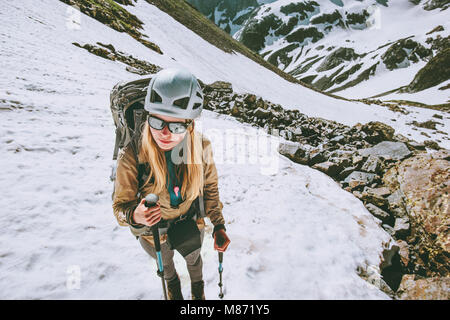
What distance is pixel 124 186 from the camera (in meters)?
2.05

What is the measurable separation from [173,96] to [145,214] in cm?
112

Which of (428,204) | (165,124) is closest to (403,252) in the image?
(428,204)

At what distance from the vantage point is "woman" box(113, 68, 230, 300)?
2.03 m

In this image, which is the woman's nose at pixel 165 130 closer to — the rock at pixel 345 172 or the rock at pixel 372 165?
the rock at pixel 345 172

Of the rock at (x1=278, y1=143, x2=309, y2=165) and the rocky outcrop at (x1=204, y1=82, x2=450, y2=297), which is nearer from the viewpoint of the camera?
the rocky outcrop at (x1=204, y1=82, x2=450, y2=297)

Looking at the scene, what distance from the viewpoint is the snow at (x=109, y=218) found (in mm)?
3117

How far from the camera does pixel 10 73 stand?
8.09 metres

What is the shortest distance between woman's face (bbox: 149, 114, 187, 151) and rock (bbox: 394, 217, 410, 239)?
209 inches

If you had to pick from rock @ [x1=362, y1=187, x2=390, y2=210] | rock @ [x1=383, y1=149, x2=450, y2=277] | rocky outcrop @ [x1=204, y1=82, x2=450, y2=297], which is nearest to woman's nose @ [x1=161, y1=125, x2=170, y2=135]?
rocky outcrop @ [x1=204, y1=82, x2=450, y2=297]

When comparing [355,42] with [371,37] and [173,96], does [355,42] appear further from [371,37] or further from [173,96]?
[173,96]

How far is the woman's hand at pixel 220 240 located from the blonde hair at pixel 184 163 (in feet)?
1.77

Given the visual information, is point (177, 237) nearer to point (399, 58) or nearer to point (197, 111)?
point (197, 111)

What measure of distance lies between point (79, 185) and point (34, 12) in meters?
20.8

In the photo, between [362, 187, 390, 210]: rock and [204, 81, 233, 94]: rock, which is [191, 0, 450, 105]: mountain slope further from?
[362, 187, 390, 210]: rock
